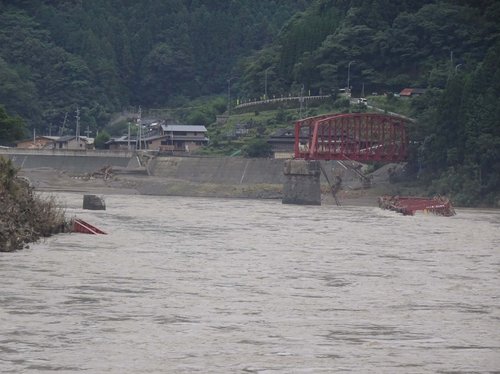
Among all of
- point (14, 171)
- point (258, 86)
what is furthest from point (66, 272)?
point (258, 86)

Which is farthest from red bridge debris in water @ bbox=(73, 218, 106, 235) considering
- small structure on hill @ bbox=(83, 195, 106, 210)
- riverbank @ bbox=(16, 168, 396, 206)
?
riverbank @ bbox=(16, 168, 396, 206)

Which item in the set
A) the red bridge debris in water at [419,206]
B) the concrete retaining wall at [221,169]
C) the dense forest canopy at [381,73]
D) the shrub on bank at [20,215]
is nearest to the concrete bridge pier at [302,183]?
the concrete retaining wall at [221,169]

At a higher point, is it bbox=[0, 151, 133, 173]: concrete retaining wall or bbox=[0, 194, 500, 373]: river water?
bbox=[0, 151, 133, 173]: concrete retaining wall

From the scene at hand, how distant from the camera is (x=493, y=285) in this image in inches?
1572

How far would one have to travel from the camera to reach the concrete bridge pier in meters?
111

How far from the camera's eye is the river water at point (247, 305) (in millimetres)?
26562

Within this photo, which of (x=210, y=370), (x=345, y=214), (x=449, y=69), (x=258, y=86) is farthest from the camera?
(x=258, y=86)

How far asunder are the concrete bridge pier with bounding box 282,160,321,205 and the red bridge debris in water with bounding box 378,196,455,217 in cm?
1017

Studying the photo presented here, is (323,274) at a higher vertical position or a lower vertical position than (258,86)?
lower

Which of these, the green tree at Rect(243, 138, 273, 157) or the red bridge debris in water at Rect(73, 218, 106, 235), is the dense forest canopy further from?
the red bridge debris in water at Rect(73, 218, 106, 235)

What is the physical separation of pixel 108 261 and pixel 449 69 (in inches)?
3976

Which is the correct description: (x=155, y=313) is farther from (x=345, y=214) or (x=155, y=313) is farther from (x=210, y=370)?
(x=345, y=214)

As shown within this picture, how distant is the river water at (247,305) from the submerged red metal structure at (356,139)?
2271 inches

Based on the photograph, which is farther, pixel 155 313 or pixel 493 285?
pixel 493 285
